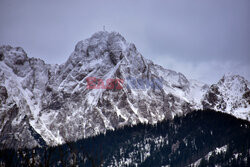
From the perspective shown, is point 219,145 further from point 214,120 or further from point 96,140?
point 96,140

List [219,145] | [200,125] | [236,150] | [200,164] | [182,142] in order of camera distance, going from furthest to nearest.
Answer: [200,125] < [182,142] < [219,145] < [236,150] < [200,164]

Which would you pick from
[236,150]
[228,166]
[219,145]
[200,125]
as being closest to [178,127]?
[200,125]

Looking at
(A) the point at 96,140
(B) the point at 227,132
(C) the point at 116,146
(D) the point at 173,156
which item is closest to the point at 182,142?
(D) the point at 173,156

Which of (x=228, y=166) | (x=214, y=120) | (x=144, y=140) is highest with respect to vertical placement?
(x=214, y=120)

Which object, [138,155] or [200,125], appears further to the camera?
[200,125]

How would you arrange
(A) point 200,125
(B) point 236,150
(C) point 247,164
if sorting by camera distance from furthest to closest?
(A) point 200,125 < (B) point 236,150 < (C) point 247,164

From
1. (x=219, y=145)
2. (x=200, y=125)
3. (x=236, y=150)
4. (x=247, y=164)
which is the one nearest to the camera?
(x=247, y=164)

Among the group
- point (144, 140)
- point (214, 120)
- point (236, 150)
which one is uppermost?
point (214, 120)

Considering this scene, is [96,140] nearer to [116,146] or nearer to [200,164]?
[116,146]

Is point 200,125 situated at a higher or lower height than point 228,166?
higher
